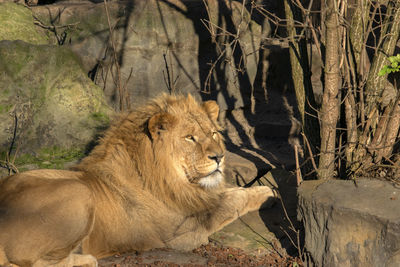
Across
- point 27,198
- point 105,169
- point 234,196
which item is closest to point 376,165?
point 234,196

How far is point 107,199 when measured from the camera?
4426 mm

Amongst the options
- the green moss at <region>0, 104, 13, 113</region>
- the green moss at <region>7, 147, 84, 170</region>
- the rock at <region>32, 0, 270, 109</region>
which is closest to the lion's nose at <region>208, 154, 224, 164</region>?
the green moss at <region>7, 147, 84, 170</region>

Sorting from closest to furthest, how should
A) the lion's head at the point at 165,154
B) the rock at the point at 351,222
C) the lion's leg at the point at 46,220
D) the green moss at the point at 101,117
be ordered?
the rock at the point at 351,222, the lion's leg at the point at 46,220, the lion's head at the point at 165,154, the green moss at the point at 101,117

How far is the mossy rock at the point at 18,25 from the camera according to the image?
282 inches

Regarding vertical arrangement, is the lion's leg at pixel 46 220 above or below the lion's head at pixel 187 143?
below

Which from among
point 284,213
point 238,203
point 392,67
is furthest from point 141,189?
point 392,67

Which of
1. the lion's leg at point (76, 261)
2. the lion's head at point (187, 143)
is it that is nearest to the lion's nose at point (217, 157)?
the lion's head at point (187, 143)

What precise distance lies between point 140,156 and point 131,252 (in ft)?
2.71

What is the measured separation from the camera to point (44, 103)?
620cm

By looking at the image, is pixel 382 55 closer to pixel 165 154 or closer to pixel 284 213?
pixel 284 213

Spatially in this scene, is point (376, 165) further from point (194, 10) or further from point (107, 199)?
point (194, 10)

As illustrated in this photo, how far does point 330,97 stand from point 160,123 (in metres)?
1.42

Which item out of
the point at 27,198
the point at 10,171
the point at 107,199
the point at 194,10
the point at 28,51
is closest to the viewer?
the point at 27,198

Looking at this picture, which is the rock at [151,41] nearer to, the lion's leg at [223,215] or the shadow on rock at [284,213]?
the shadow on rock at [284,213]
